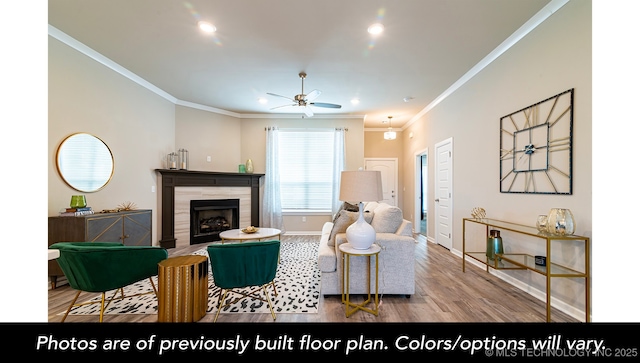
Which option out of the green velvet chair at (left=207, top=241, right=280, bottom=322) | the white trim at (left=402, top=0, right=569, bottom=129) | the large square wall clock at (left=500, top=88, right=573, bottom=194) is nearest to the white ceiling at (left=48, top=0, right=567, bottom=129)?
the white trim at (left=402, top=0, right=569, bottom=129)

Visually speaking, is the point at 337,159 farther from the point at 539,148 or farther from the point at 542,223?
the point at 542,223

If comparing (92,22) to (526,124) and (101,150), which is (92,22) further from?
(526,124)

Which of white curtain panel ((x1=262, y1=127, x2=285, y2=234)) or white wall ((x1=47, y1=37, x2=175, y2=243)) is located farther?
white curtain panel ((x1=262, y1=127, x2=285, y2=234))

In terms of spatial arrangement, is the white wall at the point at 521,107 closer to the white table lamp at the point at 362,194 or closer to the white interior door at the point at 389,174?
the white table lamp at the point at 362,194

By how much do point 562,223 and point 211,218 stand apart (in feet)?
17.5

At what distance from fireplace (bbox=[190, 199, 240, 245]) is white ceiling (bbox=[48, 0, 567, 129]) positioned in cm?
220

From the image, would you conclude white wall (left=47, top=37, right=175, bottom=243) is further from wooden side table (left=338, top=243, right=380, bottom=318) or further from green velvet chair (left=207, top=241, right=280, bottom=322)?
wooden side table (left=338, top=243, right=380, bottom=318)

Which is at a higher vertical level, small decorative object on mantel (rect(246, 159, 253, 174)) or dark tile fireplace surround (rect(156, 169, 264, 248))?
small decorative object on mantel (rect(246, 159, 253, 174))

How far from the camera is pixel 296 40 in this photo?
2.78 meters

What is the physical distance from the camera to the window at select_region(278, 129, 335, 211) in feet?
18.7

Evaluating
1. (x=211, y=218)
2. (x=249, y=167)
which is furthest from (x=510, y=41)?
(x=211, y=218)

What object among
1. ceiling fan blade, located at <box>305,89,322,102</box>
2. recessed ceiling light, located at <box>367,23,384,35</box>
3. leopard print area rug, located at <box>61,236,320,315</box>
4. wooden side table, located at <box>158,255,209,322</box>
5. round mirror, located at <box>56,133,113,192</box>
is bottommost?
leopard print area rug, located at <box>61,236,320,315</box>

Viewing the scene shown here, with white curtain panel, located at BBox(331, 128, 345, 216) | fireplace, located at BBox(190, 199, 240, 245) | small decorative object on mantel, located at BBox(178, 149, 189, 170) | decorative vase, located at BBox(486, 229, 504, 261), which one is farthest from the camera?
white curtain panel, located at BBox(331, 128, 345, 216)

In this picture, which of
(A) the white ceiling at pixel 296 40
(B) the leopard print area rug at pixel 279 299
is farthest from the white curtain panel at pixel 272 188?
(B) the leopard print area rug at pixel 279 299
